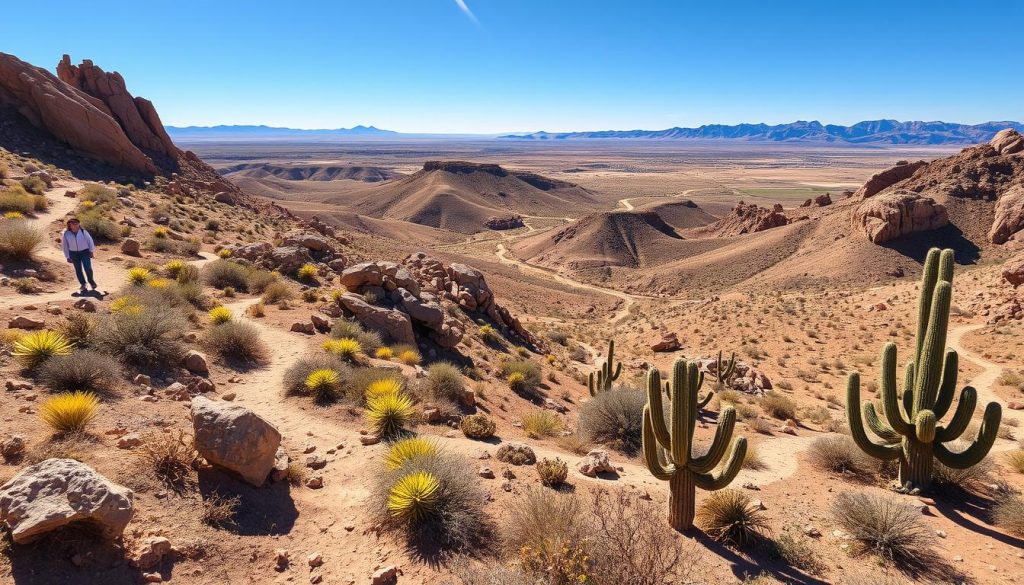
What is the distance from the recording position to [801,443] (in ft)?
42.8

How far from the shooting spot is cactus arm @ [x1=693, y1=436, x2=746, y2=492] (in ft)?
21.6

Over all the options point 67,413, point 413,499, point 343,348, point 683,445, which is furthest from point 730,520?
point 67,413

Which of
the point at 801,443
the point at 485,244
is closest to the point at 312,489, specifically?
the point at 801,443

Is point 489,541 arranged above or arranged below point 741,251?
above

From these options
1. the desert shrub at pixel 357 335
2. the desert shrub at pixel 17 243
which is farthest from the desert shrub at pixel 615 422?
the desert shrub at pixel 17 243

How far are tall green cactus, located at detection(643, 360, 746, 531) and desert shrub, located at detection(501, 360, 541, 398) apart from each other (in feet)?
26.2

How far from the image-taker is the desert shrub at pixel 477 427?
983 cm

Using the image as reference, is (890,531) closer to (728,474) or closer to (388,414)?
(728,474)

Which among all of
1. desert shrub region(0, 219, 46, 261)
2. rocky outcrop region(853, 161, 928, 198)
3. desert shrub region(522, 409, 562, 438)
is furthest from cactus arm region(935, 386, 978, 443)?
rocky outcrop region(853, 161, 928, 198)

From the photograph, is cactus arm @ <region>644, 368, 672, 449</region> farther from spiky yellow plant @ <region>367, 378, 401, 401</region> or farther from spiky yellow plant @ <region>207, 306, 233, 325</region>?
spiky yellow plant @ <region>207, 306, 233, 325</region>

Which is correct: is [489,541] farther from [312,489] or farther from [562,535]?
[312,489]

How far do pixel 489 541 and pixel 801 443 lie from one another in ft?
34.8

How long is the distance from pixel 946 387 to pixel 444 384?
9.72 meters

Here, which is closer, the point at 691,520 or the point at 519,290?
the point at 691,520
